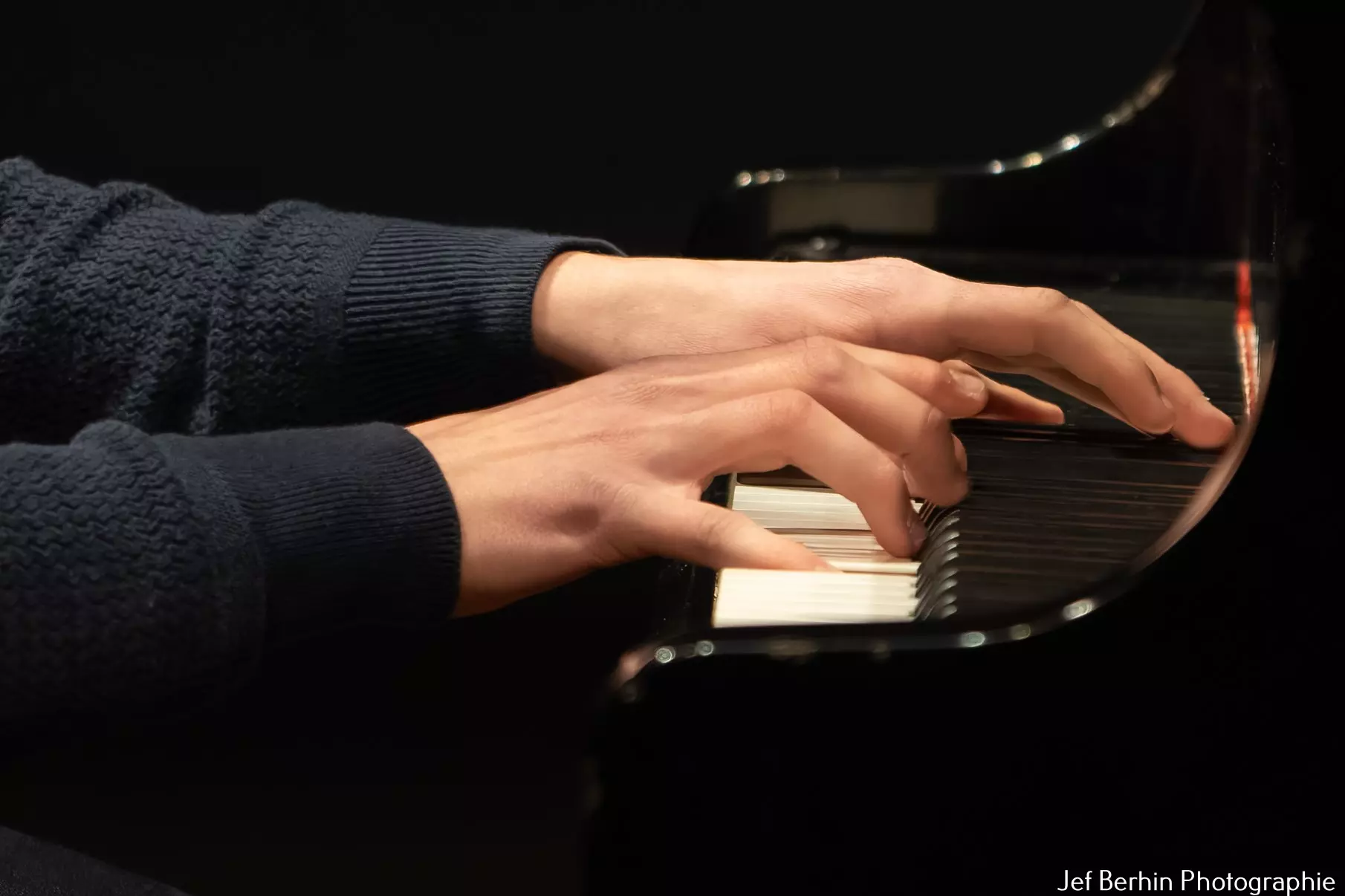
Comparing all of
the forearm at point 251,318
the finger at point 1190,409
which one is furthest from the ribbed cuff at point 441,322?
the finger at point 1190,409

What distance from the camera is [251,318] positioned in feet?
2.78

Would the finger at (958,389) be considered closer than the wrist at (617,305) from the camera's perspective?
Yes

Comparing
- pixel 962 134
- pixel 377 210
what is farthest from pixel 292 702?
pixel 962 134

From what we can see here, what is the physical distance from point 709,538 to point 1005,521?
0.51 ft

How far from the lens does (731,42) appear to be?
1.65 meters

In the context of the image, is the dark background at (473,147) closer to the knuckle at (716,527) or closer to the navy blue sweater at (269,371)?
the navy blue sweater at (269,371)

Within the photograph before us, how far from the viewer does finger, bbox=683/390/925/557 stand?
0.65 metres

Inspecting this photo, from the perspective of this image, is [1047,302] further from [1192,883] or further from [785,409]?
[1192,883]

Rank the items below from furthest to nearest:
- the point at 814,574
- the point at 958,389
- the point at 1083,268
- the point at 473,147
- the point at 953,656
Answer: the point at 473,147 → the point at 1083,268 → the point at 958,389 → the point at 814,574 → the point at 953,656

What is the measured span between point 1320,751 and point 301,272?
2.01 ft

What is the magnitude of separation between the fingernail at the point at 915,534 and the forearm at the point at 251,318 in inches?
11.8

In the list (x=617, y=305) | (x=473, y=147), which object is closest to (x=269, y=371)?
(x=617, y=305)

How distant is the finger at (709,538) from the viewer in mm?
627

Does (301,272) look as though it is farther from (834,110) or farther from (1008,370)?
(834,110)
